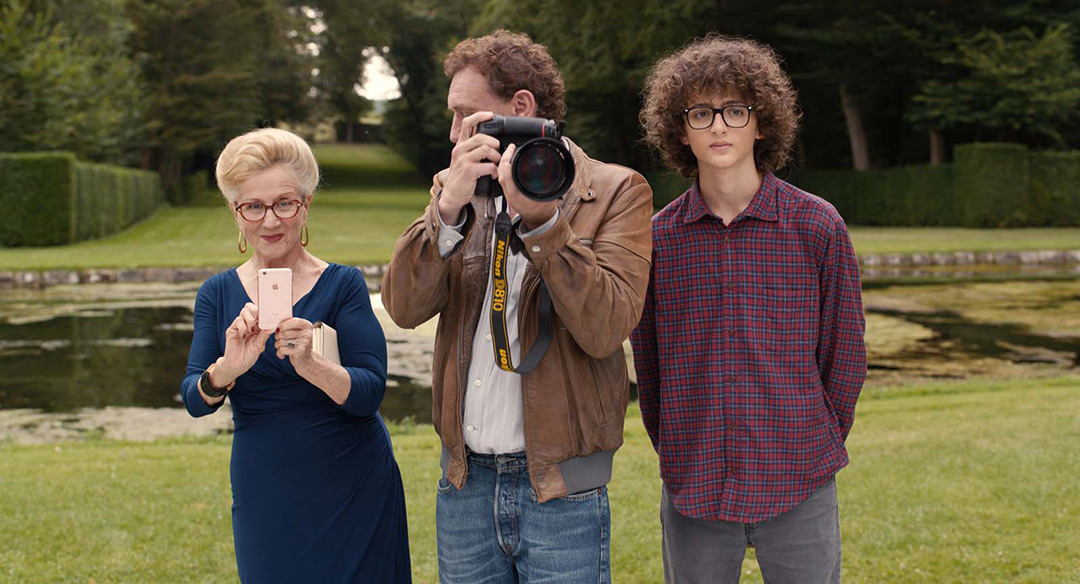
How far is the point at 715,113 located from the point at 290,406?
4.34 ft

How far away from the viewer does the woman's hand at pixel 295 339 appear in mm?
2418

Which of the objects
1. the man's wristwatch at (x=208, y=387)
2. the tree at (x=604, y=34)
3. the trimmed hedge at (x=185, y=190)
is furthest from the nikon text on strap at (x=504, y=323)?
the trimmed hedge at (x=185, y=190)

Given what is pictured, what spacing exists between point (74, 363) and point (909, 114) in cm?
2868

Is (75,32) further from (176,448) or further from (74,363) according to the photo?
(176,448)

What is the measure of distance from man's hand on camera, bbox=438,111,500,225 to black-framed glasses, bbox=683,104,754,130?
623 mm

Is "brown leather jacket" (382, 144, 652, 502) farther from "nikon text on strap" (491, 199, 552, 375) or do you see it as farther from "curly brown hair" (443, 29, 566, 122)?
"curly brown hair" (443, 29, 566, 122)

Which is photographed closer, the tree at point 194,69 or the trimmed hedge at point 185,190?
the tree at point 194,69

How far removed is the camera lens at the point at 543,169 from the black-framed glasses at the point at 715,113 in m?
0.61

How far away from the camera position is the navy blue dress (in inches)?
107

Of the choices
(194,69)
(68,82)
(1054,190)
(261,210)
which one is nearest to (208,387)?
(261,210)

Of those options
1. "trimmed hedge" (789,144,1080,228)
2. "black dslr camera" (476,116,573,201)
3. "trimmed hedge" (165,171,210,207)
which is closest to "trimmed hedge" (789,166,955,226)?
"trimmed hedge" (789,144,1080,228)

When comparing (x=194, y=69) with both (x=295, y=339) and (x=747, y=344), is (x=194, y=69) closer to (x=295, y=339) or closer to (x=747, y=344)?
A: (x=295, y=339)

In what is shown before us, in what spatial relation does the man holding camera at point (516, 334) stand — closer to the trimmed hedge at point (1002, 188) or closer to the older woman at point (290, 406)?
the older woman at point (290, 406)

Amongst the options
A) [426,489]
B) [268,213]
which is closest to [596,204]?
[268,213]
